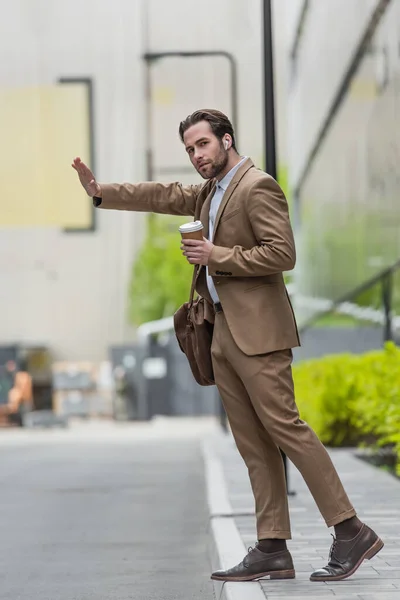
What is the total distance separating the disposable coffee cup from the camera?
5.71m

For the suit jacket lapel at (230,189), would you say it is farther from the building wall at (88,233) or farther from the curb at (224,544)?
the building wall at (88,233)

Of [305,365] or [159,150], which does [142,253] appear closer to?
[159,150]

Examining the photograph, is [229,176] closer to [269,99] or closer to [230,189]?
[230,189]

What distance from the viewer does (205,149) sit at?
5992 millimetres

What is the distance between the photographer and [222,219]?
239 inches

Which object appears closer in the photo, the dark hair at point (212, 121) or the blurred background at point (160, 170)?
the dark hair at point (212, 121)

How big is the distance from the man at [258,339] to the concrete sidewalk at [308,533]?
17 centimetres

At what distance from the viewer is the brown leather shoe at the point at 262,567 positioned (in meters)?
6.10

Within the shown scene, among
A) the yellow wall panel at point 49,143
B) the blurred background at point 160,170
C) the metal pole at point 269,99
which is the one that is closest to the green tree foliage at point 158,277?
the blurred background at point 160,170

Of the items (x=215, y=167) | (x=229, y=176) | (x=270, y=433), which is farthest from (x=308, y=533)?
(x=215, y=167)

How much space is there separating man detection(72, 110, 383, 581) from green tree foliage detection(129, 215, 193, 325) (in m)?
56.7

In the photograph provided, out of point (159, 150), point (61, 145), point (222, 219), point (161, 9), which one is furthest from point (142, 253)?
point (222, 219)

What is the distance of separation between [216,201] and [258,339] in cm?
72

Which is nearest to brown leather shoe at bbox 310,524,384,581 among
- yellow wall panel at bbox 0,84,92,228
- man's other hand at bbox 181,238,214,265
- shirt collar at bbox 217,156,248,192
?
man's other hand at bbox 181,238,214,265
